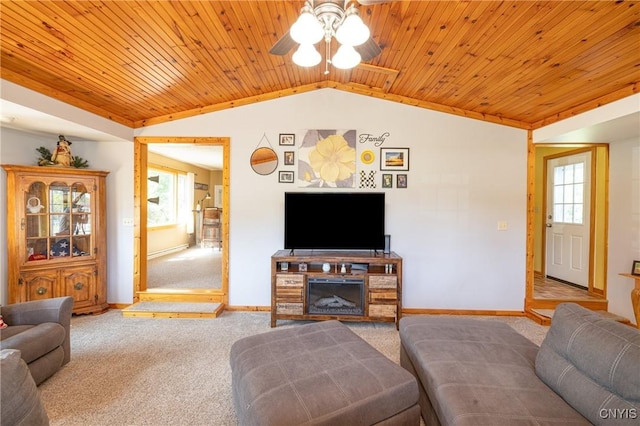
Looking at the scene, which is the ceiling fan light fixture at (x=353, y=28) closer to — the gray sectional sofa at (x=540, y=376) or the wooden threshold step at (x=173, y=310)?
the gray sectional sofa at (x=540, y=376)

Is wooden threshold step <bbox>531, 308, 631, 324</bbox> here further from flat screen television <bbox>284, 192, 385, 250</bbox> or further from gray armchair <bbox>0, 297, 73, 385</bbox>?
gray armchair <bbox>0, 297, 73, 385</bbox>

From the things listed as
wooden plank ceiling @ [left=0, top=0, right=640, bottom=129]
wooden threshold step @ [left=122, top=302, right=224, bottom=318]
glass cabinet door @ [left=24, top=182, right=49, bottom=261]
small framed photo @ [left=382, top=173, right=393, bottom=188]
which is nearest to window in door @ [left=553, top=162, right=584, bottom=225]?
wooden plank ceiling @ [left=0, top=0, right=640, bottom=129]

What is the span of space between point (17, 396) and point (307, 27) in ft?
7.36

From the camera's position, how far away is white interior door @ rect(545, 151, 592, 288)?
Answer: 4246mm

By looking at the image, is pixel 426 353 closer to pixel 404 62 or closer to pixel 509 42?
pixel 509 42

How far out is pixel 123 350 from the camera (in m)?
2.68

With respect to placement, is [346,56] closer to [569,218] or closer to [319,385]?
[319,385]

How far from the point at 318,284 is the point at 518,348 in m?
2.01

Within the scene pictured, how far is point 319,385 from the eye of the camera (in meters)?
1.44

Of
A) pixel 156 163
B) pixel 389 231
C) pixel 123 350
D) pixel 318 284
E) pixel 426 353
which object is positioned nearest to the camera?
pixel 426 353

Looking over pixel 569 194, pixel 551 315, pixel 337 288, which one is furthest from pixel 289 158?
pixel 569 194

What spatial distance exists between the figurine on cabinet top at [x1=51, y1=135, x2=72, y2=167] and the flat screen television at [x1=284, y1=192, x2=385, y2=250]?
105 inches

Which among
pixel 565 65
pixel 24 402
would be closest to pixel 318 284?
pixel 24 402

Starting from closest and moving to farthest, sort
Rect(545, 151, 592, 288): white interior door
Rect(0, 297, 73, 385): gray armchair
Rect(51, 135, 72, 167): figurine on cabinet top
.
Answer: Rect(0, 297, 73, 385): gray armchair < Rect(51, 135, 72, 167): figurine on cabinet top < Rect(545, 151, 592, 288): white interior door
